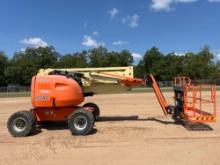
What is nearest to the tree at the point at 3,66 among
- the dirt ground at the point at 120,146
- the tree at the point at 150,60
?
the tree at the point at 150,60

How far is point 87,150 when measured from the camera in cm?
982

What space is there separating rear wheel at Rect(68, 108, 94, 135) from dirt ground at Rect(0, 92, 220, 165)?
0.92 ft

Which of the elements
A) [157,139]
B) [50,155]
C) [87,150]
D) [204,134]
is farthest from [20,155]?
[204,134]

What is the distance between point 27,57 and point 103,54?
22.1 meters

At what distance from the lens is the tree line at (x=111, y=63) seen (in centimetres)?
9812

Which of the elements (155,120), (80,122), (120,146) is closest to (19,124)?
(80,122)

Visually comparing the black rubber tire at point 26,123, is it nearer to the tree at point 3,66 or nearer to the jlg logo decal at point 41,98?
the jlg logo decal at point 41,98

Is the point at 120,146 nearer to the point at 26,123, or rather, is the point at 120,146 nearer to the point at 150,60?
the point at 26,123

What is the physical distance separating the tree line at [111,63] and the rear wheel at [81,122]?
86.0m

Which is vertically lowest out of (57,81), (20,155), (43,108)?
(20,155)

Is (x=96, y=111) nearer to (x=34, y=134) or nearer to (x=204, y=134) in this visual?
(x=34, y=134)

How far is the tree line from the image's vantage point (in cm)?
9812

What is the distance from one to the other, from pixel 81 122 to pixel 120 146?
240cm

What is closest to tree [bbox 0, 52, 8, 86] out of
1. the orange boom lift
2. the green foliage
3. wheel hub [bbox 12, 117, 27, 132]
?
the green foliage
